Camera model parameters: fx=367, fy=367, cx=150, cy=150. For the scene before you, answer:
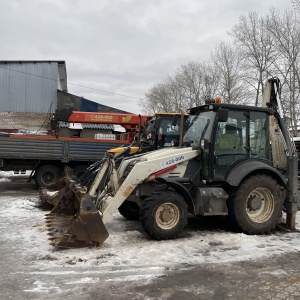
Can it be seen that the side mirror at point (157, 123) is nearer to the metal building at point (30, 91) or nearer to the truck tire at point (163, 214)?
the truck tire at point (163, 214)

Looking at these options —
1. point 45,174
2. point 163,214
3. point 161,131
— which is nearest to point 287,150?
point 163,214

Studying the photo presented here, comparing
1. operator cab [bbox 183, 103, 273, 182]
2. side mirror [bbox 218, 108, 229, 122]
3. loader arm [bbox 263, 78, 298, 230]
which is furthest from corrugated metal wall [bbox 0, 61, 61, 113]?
side mirror [bbox 218, 108, 229, 122]

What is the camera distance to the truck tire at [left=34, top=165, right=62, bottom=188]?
516 inches

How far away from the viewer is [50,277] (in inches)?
178

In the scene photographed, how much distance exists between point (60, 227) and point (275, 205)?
3.88m

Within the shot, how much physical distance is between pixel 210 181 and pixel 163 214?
112cm

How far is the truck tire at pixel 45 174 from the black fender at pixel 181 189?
25.4ft

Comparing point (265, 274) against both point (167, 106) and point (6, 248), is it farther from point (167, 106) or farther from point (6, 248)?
point (167, 106)

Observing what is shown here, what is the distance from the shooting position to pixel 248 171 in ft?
21.0

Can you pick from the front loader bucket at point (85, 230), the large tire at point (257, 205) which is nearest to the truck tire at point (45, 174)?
the front loader bucket at point (85, 230)

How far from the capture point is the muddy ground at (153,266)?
418 centimetres

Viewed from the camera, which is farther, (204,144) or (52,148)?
(52,148)

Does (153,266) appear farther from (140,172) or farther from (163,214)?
(140,172)

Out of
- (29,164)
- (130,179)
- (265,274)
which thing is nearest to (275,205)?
(265,274)
